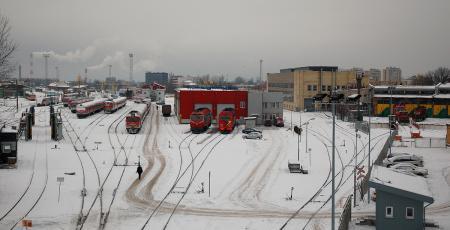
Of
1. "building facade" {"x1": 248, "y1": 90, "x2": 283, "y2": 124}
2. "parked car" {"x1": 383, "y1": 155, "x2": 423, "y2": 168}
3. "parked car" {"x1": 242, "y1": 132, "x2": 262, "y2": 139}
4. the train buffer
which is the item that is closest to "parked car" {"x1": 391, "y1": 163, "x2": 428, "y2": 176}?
"parked car" {"x1": 383, "y1": 155, "x2": 423, "y2": 168}

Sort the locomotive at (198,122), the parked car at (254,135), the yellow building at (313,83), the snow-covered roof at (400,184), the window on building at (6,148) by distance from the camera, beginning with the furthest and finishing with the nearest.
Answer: the yellow building at (313,83)
the locomotive at (198,122)
the parked car at (254,135)
the window on building at (6,148)
the snow-covered roof at (400,184)

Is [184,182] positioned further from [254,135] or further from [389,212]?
[254,135]

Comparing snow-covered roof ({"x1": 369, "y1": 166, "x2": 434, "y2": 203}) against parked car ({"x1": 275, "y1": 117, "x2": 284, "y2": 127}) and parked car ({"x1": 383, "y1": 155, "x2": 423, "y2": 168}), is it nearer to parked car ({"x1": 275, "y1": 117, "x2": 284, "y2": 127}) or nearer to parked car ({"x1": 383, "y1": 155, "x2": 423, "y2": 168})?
parked car ({"x1": 383, "y1": 155, "x2": 423, "y2": 168})

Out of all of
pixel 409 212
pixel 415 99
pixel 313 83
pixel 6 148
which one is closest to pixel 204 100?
pixel 313 83

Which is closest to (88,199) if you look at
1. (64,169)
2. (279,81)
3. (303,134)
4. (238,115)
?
(64,169)

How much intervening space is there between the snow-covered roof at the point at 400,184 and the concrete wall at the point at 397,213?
0.32m

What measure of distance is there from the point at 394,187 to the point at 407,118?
52.0 meters

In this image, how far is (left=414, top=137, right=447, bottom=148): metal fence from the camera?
49344 millimetres

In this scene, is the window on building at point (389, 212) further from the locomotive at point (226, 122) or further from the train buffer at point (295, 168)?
the locomotive at point (226, 122)

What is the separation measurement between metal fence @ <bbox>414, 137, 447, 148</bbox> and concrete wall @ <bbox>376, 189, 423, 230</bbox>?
2935 cm

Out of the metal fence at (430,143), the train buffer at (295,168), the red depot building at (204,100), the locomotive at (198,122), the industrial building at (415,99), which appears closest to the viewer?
the train buffer at (295,168)

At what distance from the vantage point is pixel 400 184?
74.9 ft

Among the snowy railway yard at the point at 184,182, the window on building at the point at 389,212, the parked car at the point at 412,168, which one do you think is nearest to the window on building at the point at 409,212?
the window on building at the point at 389,212

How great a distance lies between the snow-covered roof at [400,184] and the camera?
21641 millimetres
